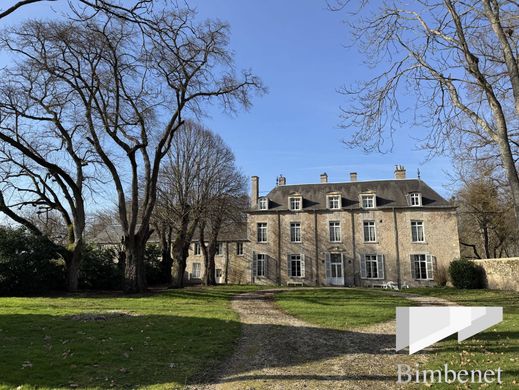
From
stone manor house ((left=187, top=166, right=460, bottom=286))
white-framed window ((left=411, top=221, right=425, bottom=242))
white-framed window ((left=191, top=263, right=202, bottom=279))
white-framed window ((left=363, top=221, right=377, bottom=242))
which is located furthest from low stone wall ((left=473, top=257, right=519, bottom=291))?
white-framed window ((left=191, top=263, right=202, bottom=279))

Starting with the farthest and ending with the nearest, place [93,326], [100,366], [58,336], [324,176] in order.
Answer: [324,176], [93,326], [58,336], [100,366]

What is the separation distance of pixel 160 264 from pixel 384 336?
23641 millimetres

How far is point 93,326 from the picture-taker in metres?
9.12

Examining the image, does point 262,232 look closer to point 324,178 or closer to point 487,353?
point 324,178

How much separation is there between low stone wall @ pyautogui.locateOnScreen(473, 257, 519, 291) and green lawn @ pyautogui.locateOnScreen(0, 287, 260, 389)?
1629 centimetres

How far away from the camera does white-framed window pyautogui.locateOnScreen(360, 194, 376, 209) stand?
31500 millimetres

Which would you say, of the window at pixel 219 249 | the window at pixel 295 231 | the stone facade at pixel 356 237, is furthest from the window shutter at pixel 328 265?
the window at pixel 219 249

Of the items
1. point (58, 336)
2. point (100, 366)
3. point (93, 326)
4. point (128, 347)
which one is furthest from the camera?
point (93, 326)

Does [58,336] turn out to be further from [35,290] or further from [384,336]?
[35,290]

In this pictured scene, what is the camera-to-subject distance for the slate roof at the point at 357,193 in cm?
3112

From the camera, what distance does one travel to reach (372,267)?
30.5 m

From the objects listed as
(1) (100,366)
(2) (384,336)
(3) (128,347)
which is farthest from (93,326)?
(2) (384,336)

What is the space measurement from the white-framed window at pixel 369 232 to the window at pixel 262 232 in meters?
7.95

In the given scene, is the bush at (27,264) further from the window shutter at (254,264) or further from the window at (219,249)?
the window at (219,249)
